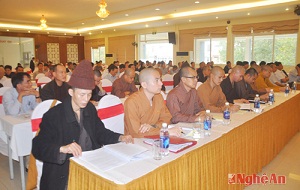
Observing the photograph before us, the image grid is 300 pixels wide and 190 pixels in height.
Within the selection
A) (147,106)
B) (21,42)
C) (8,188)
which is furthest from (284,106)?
(21,42)

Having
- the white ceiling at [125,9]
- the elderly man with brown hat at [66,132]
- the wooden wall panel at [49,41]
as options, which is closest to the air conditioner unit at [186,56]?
Result: the white ceiling at [125,9]

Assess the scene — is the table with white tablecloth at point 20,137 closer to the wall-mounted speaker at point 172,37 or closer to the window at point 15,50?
the wall-mounted speaker at point 172,37

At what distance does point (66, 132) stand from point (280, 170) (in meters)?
2.91

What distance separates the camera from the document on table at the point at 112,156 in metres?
1.60

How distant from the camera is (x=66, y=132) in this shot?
1.82 m

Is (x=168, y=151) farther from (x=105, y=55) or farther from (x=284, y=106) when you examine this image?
(x=105, y=55)

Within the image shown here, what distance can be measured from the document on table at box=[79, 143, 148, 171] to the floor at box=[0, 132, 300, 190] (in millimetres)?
1767

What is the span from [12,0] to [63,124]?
823 centimetres

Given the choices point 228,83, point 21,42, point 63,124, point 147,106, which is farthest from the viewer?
point 21,42

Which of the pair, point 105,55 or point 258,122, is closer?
point 258,122

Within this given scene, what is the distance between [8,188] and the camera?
9.60 feet

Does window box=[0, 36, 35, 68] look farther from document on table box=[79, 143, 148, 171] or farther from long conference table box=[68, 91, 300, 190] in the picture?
document on table box=[79, 143, 148, 171]
